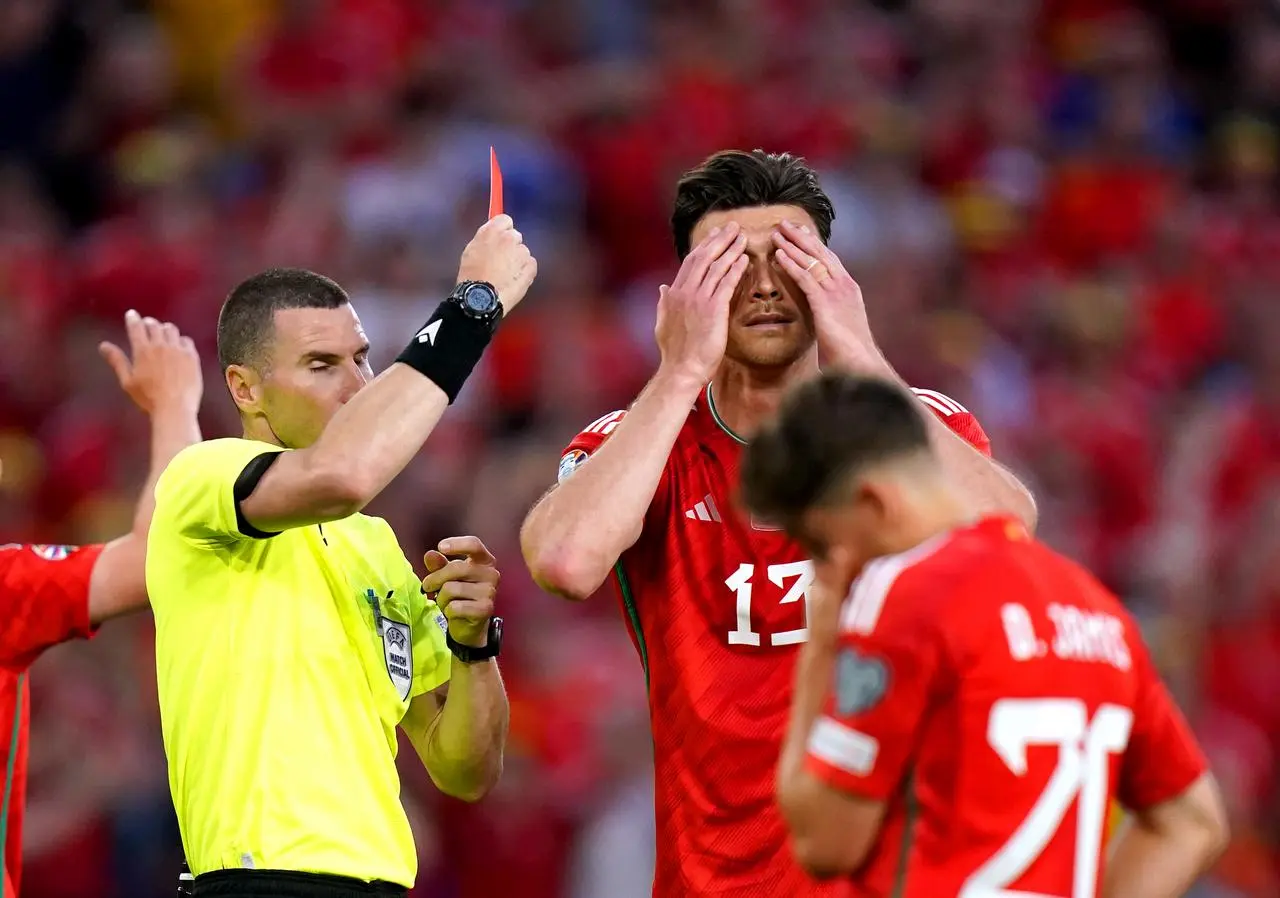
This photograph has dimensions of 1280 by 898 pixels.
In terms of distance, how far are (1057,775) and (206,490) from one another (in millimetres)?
1924

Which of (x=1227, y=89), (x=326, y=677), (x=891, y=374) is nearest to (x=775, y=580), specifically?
(x=891, y=374)

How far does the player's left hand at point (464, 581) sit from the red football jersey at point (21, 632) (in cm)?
104

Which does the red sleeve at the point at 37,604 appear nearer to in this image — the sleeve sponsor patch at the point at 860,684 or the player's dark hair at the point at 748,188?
the player's dark hair at the point at 748,188

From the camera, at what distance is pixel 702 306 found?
14.4ft

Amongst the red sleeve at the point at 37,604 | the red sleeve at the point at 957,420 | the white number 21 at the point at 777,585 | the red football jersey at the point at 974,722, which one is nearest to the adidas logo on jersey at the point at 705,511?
the white number 21 at the point at 777,585

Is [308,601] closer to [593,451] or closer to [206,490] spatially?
[206,490]

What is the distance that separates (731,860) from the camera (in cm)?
419

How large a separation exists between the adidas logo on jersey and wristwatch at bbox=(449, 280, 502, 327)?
0.64 metres

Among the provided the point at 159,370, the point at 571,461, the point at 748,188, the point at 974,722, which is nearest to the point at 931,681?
the point at 974,722

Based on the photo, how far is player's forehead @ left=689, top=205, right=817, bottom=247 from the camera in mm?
4551

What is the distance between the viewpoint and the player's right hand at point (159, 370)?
5.35m

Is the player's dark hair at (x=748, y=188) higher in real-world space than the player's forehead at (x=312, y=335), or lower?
higher

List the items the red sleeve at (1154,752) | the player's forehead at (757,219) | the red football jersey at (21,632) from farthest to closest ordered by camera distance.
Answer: the red football jersey at (21,632) → the player's forehead at (757,219) → the red sleeve at (1154,752)

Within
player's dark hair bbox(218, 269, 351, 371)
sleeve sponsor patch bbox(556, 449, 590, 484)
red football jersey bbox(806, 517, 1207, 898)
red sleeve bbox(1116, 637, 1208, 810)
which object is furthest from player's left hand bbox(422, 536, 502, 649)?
red sleeve bbox(1116, 637, 1208, 810)
